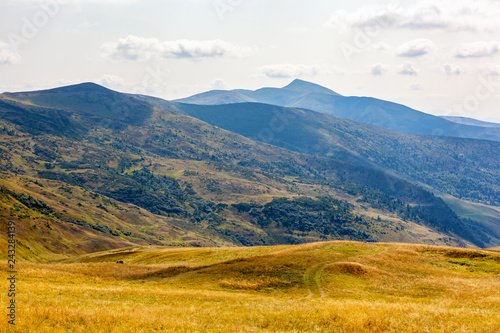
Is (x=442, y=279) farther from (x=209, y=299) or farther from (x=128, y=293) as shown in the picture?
(x=128, y=293)

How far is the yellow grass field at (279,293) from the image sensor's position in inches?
904

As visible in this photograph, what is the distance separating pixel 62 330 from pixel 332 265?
37.8 m

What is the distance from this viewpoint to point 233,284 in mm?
45969

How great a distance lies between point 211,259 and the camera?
6625 cm

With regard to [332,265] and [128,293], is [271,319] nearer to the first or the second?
[128,293]

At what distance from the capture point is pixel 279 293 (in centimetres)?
4241

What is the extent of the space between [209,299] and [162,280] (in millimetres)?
16768

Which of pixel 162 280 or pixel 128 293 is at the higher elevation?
pixel 128 293

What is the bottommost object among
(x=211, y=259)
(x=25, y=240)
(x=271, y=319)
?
(x=25, y=240)

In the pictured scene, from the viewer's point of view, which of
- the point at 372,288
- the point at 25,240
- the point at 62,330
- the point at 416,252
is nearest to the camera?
the point at 62,330

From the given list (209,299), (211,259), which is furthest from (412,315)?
(211,259)

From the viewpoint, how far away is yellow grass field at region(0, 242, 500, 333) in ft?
75.4

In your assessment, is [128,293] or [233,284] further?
[233,284]

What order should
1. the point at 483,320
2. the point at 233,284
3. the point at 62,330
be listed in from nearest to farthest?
the point at 62,330, the point at 483,320, the point at 233,284
